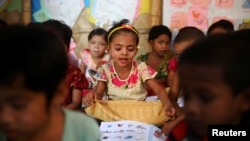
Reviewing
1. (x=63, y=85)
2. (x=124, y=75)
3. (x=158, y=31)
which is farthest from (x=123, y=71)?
(x=63, y=85)

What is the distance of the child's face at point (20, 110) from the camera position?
38.3 inches

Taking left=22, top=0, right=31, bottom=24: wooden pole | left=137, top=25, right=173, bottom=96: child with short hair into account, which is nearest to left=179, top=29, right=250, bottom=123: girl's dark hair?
left=137, top=25, right=173, bottom=96: child with short hair

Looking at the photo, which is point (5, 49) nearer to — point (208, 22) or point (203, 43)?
point (203, 43)

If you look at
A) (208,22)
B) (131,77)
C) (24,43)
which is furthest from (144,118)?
(208,22)

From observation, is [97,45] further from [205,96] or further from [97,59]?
[205,96]

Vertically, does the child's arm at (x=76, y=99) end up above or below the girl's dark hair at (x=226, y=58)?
below

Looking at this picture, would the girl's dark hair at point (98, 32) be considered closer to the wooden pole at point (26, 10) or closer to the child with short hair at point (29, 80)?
the wooden pole at point (26, 10)

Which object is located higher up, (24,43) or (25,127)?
(24,43)

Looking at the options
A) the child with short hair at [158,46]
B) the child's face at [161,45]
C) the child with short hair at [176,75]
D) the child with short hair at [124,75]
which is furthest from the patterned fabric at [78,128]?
the child's face at [161,45]

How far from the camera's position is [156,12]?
3.29 m

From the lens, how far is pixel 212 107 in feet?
3.31

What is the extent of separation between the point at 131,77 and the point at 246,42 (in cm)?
121

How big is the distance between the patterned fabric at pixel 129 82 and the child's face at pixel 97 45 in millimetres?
868

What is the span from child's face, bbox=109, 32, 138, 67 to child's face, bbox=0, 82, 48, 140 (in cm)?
124
